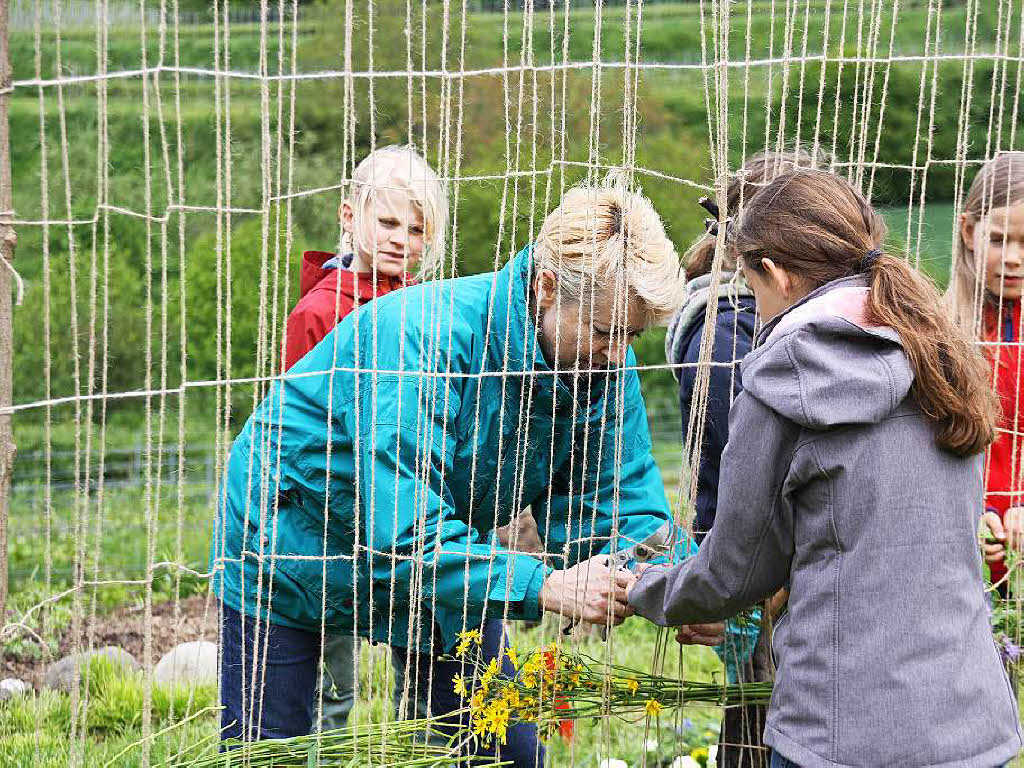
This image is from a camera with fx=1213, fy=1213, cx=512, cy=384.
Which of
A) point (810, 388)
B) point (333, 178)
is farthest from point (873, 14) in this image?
point (333, 178)

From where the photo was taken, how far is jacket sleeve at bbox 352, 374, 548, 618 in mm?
2150

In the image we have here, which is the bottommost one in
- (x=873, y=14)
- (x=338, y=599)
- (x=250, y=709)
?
(x=250, y=709)

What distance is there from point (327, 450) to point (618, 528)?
616 millimetres

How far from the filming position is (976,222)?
2816mm

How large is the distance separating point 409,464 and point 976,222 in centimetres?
151

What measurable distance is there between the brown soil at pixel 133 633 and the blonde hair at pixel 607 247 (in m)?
2.37

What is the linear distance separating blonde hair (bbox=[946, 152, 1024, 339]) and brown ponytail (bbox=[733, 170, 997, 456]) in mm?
902

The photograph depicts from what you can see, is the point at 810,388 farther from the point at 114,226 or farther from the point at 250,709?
the point at 114,226

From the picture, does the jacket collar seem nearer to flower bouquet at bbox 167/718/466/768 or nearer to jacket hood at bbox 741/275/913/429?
jacket hood at bbox 741/275/913/429

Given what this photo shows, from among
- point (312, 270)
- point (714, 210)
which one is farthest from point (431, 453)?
point (312, 270)

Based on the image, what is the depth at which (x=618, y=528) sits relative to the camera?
2441 millimetres

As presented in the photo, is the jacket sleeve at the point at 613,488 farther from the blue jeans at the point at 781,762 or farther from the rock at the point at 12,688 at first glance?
the rock at the point at 12,688

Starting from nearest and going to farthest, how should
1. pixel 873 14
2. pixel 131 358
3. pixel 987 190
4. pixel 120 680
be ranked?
pixel 873 14 → pixel 987 190 → pixel 120 680 → pixel 131 358

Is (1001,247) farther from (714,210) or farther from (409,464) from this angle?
(409,464)
